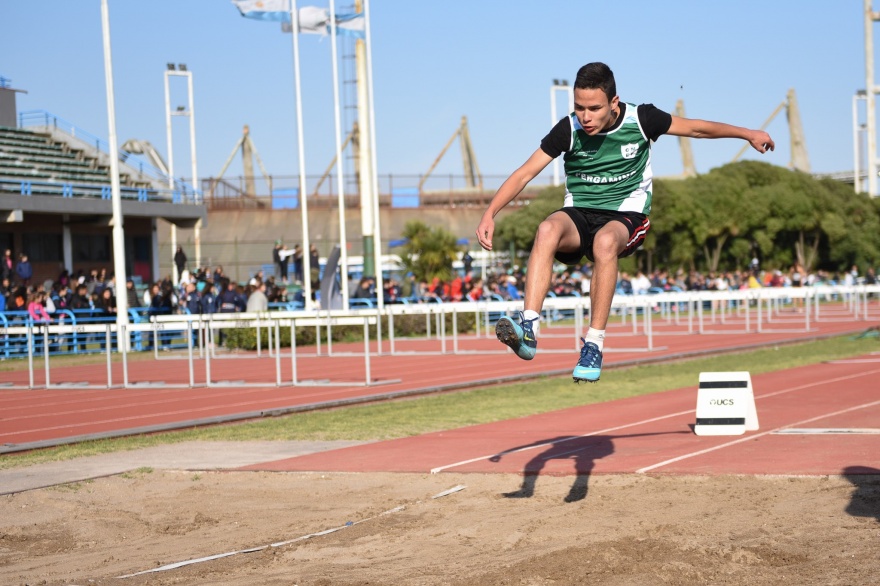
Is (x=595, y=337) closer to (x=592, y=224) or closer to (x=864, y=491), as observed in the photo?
(x=592, y=224)

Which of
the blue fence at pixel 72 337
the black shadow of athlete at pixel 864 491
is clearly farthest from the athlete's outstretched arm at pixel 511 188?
the blue fence at pixel 72 337

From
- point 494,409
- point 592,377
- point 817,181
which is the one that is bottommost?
point 494,409

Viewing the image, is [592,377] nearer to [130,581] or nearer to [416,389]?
[130,581]

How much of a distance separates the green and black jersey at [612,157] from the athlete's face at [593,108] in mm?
168

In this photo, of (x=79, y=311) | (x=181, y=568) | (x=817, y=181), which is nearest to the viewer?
(x=181, y=568)

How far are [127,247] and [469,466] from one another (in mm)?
31329

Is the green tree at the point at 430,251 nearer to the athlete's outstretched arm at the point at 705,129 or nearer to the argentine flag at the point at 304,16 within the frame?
the argentine flag at the point at 304,16

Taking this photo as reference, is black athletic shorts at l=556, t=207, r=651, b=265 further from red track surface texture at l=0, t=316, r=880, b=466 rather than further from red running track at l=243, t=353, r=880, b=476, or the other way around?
red track surface texture at l=0, t=316, r=880, b=466

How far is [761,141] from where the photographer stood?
690 cm

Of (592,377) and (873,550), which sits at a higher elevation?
(592,377)

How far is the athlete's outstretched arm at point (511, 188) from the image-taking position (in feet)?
22.3

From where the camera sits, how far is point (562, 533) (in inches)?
264

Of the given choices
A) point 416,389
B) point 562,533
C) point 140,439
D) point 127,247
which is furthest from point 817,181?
point 562,533

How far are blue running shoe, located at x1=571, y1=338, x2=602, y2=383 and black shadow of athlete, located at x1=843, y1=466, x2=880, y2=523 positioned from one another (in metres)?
1.68
